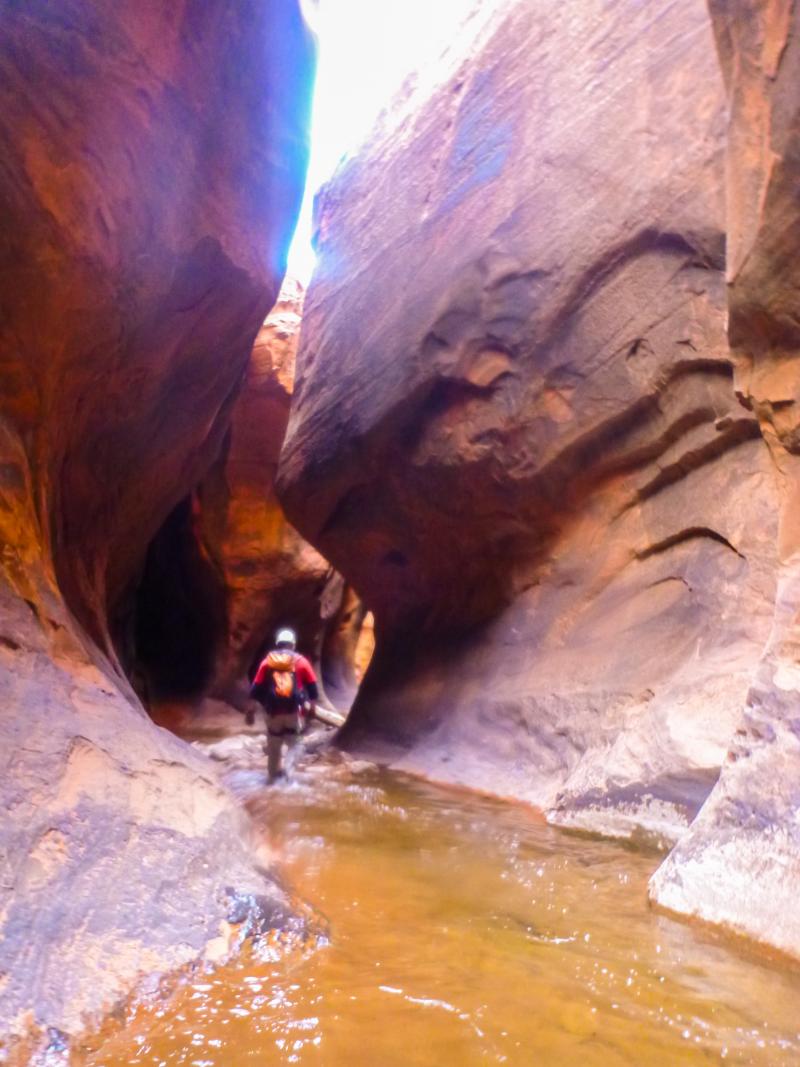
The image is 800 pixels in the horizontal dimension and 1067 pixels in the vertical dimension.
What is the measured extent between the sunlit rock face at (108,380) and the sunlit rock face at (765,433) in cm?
156

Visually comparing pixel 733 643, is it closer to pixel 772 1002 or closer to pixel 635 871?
pixel 635 871

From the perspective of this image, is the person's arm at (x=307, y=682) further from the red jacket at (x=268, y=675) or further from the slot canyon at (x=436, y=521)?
the slot canyon at (x=436, y=521)

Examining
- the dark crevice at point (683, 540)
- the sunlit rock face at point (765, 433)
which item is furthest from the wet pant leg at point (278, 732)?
the sunlit rock face at point (765, 433)

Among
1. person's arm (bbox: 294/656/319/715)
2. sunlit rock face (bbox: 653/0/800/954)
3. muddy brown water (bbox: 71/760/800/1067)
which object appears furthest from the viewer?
person's arm (bbox: 294/656/319/715)

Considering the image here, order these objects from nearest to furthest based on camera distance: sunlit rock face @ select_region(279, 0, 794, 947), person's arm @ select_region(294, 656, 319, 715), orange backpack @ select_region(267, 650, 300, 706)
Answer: sunlit rock face @ select_region(279, 0, 794, 947)
orange backpack @ select_region(267, 650, 300, 706)
person's arm @ select_region(294, 656, 319, 715)

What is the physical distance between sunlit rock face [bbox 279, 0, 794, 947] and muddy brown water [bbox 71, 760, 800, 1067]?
153cm

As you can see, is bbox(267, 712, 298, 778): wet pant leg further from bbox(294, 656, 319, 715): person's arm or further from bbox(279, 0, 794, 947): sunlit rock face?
bbox(279, 0, 794, 947): sunlit rock face

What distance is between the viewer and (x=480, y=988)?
89.4 inches

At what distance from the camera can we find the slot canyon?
2344 millimetres

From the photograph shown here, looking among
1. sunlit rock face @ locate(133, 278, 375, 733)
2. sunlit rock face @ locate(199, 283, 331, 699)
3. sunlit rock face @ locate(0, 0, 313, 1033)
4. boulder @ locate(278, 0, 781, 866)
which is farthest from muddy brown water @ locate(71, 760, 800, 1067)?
sunlit rock face @ locate(199, 283, 331, 699)

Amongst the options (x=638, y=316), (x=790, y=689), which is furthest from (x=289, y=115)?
(x=790, y=689)

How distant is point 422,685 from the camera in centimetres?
866

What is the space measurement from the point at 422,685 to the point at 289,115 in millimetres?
5385

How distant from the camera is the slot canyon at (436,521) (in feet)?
7.69
